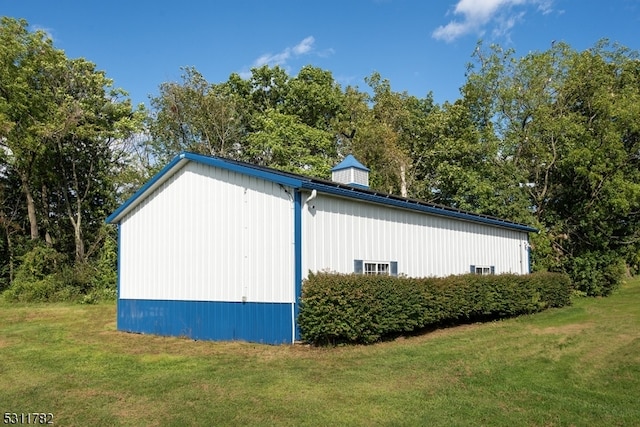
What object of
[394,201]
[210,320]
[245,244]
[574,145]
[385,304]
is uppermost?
[574,145]

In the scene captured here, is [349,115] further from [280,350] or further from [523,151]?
[280,350]

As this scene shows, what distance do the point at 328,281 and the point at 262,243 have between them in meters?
1.94

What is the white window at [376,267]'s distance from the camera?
42.4ft

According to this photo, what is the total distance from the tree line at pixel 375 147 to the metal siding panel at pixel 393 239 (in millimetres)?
7413

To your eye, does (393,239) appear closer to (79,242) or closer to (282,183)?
(282,183)

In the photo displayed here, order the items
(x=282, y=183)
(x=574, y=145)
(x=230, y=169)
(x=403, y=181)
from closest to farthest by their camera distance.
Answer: (x=282, y=183) < (x=230, y=169) < (x=574, y=145) < (x=403, y=181)

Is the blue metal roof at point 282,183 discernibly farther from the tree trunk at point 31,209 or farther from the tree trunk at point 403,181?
the tree trunk at point 31,209

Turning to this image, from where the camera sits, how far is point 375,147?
3158 cm

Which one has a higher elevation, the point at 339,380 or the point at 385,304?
the point at 385,304

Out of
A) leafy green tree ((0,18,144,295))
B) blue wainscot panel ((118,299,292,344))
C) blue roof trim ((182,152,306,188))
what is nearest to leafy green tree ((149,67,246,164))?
leafy green tree ((0,18,144,295))

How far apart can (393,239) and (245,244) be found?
4225 mm

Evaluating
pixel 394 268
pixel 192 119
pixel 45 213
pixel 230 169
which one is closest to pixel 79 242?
pixel 45 213

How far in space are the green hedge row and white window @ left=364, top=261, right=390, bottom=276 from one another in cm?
117

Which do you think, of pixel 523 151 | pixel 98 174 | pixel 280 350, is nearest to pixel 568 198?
pixel 523 151
